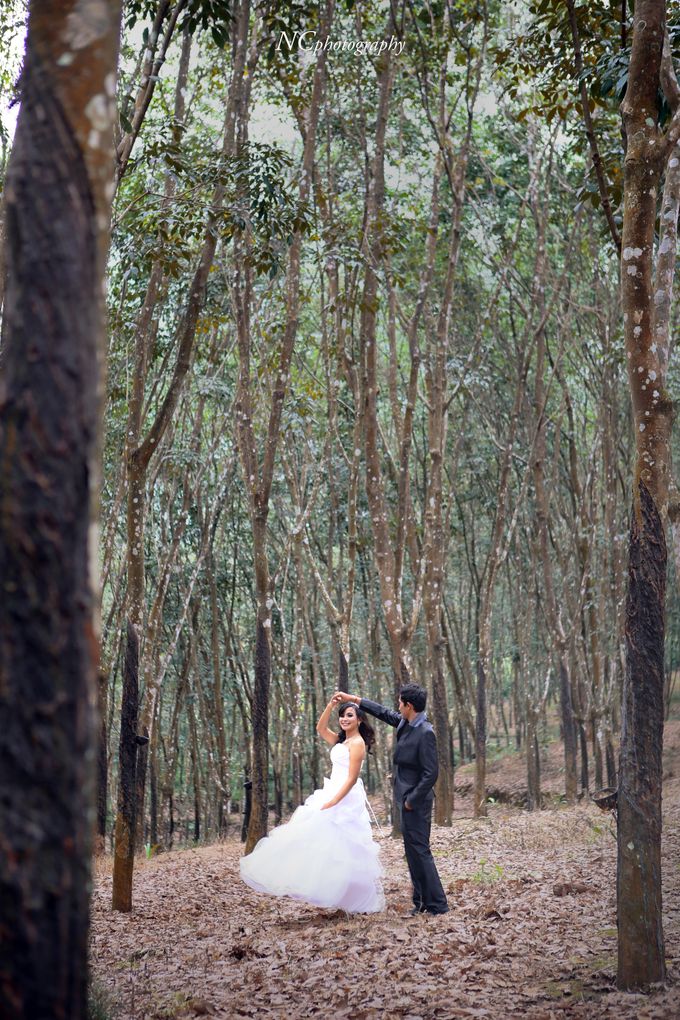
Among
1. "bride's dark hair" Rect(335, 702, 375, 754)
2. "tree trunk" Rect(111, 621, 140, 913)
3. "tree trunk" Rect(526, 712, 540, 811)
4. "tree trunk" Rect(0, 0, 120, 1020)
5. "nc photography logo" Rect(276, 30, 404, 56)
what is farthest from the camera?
"tree trunk" Rect(526, 712, 540, 811)

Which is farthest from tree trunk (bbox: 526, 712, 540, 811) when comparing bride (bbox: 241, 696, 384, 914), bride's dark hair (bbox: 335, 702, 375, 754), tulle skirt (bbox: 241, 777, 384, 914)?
tulle skirt (bbox: 241, 777, 384, 914)

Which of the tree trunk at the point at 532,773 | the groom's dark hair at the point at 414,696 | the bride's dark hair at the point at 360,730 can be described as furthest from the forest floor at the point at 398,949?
the tree trunk at the point at 532,773

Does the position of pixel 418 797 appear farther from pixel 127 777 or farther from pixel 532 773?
pixel 532 773

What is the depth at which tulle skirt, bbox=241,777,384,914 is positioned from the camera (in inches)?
306

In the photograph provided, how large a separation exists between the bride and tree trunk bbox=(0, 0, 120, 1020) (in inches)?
242

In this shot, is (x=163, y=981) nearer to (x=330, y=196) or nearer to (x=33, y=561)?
(x=33, y=561)

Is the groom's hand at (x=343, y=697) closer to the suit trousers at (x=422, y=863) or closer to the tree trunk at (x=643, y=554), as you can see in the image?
the suit trousers at (x=422, y=863)

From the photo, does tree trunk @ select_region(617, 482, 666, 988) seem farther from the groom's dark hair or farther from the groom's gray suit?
the groom's dark hair

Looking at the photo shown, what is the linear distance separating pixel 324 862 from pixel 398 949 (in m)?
1.33

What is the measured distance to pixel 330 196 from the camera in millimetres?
12414

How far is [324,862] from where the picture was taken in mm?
7844

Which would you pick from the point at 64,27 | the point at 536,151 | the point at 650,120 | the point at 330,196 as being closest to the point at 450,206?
the point at 536,151

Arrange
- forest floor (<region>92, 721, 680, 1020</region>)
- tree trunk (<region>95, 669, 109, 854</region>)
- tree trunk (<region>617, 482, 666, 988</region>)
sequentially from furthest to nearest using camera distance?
tree trunk (<region>95, 669, 109, 854</region>) → forest floor (<region>92, 721, 680, 1020</region>) → tree trunk (<region>617, 482, 666, 988</region>)

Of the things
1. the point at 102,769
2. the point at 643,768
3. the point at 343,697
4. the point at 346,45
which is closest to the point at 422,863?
the point at 343,697
